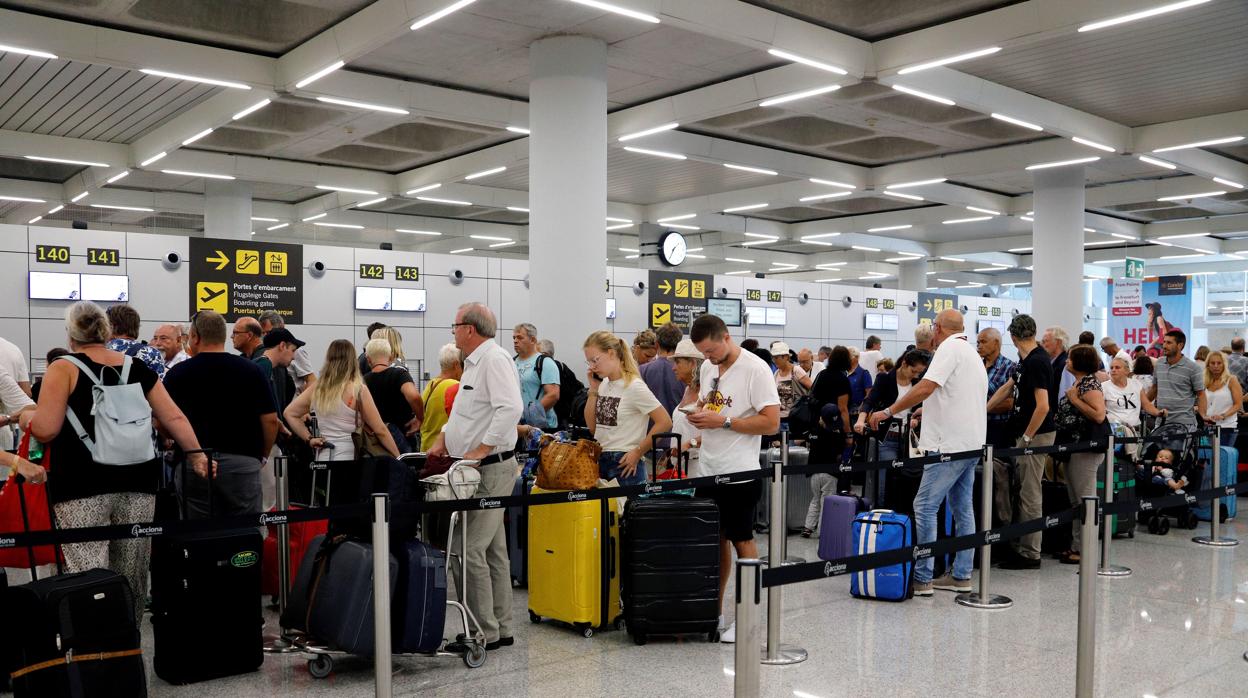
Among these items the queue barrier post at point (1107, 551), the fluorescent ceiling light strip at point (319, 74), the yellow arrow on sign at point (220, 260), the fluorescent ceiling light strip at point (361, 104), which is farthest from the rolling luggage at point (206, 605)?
the yellow arrow on sign at point (220, 260)

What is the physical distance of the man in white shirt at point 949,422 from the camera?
6086 mm

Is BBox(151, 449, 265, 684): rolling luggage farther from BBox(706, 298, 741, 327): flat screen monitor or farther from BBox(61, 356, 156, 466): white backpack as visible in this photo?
BBox(706, 298, 741, 327): flat screen monitor

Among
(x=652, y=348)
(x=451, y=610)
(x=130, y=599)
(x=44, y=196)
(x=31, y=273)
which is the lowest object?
(x=451, y=610)

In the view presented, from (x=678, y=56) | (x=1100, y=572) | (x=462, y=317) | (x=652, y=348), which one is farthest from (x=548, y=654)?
(x=678, y=56)

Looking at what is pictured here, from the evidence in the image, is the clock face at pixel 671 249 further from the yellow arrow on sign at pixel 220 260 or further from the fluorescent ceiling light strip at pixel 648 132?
the yellow arrow on sign at pixel 220 260

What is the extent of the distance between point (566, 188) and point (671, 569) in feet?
18.6

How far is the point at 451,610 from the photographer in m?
5.93

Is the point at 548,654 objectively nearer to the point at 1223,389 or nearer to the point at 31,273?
the point at 1223,389

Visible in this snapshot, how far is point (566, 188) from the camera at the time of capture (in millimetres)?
10039

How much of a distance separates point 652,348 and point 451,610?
9.83 ft

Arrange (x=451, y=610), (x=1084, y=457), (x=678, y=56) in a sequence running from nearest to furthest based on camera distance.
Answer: (x=451, y=610) → (x=1084, y=457) → (x=678, y=56)

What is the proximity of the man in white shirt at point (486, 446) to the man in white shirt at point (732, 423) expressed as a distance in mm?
966

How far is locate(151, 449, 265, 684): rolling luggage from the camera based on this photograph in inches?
177

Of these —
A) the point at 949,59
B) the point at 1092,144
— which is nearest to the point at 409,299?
the point at 949,59
